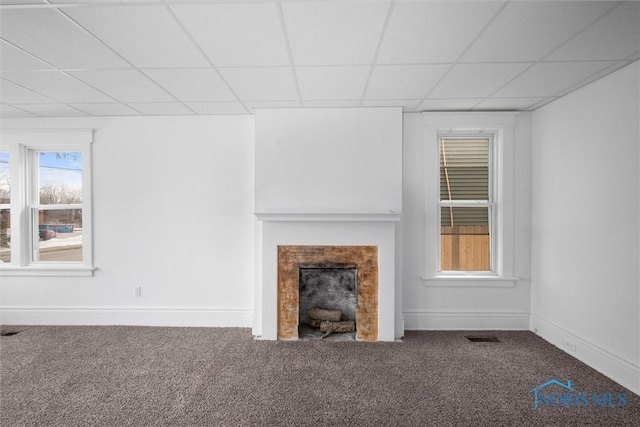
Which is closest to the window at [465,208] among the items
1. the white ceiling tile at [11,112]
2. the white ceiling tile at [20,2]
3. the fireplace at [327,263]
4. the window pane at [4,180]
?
the fireplace at [327,263]

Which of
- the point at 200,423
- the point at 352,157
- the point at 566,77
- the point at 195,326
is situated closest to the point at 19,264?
the point at 195,326

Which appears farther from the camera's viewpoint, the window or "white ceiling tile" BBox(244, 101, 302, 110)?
the window

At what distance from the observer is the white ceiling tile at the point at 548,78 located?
7.24 feet

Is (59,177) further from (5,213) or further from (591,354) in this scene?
(591,354)

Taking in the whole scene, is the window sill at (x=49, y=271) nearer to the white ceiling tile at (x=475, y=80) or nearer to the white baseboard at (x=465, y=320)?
the white baseboard at (x=465, y=320)

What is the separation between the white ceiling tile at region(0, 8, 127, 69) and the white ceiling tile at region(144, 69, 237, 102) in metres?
0.29

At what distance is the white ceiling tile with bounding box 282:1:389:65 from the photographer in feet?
5.15

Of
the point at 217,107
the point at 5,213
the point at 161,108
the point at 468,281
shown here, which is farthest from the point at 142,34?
the point at 468,281

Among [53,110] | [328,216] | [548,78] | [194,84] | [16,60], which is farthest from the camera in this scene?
[53,110]

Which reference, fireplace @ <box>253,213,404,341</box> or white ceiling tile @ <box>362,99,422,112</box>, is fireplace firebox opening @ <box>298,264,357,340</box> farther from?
white ceiling tile @ <box>362,99,422,112</box>

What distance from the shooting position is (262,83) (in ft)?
8.18

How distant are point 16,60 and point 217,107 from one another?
1.43m

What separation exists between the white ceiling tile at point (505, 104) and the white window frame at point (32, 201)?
413 centimetres

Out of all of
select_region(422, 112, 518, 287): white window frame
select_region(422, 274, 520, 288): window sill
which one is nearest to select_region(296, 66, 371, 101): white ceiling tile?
select_region(422, 112, 518, 287): white window frame
